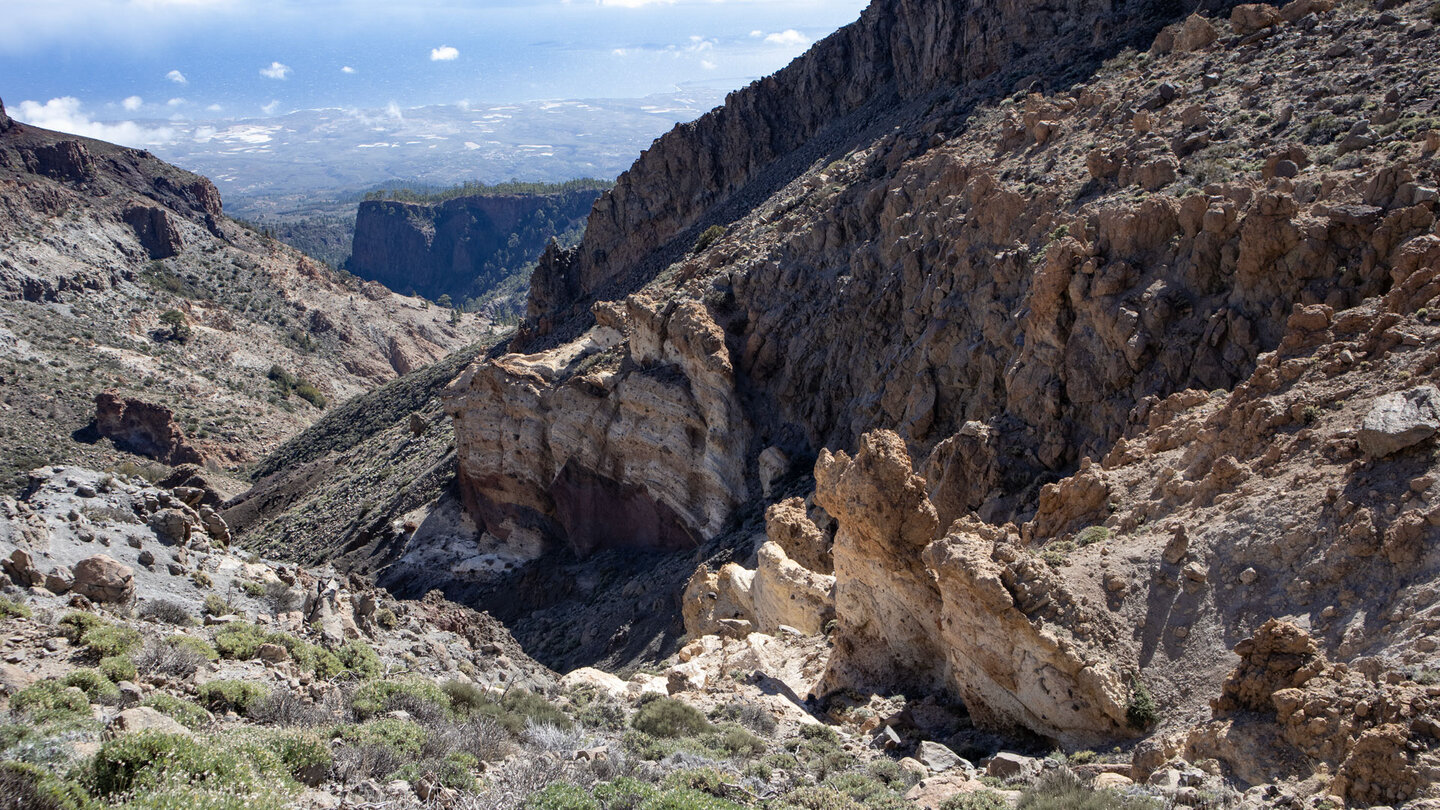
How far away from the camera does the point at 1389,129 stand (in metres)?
18.1

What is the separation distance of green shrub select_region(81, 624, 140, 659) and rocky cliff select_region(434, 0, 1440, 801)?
402 inches

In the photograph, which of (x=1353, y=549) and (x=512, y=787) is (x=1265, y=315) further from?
(x=512, y=787)

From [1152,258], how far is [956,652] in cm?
962

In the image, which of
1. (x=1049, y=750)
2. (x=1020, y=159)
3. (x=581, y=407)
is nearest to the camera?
(x=1049, y=750)

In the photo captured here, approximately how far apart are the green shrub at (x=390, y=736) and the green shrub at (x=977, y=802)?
18.4ft

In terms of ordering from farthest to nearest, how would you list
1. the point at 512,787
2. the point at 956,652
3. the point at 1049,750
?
the point at 956,652 < the point at 1049,750 < the point at 512,787

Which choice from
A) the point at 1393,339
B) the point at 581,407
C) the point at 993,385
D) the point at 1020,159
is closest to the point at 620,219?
the point at 581,407

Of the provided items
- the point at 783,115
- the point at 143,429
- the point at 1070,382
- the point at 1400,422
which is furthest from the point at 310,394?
the point at 1400,422

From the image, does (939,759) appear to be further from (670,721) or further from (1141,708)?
(670,721)

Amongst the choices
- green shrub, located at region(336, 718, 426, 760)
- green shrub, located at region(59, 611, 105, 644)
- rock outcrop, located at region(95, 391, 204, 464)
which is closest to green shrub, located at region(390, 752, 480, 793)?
green shrub, located at region(336, 718, 426, 760)

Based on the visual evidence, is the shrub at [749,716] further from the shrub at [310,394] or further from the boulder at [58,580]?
the shrub at [310,394]

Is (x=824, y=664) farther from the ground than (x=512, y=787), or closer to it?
closer to it

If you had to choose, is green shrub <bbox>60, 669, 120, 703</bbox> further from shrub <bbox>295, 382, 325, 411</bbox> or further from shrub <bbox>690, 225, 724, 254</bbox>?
shrub <bbox>295, 382, 325, 411</bbox>

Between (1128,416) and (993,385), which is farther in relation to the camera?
(993,385)
